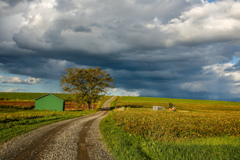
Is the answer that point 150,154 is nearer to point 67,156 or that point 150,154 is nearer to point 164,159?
point 164,159

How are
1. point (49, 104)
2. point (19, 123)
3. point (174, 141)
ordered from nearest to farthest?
point (174, 141)
point (19, 123)
point (49, 104)

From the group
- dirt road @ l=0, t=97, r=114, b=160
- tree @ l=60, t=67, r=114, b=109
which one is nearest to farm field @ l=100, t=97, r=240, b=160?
dirt road @ l=0, t=97, r=114, b=160

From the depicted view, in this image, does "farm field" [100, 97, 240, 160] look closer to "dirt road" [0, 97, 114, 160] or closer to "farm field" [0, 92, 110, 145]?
"dirt road" [0, 97, 114, 160]

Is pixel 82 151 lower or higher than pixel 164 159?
lower

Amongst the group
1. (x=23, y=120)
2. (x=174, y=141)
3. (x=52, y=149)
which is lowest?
(x=23, y=120)

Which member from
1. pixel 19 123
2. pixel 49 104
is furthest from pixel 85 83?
pixel 19 123

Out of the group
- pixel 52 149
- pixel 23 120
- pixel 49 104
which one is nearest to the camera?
pixel 52 149

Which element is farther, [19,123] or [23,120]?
[23,120]

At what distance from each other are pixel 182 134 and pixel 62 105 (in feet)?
133

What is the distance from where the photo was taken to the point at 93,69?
53.5 m

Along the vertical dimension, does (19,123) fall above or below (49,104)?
below

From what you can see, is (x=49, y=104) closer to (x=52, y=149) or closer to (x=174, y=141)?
(x=52, y=149)

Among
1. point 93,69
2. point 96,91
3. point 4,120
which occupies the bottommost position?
point 4,120

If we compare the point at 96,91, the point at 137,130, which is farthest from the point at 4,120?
the point at 96,91
